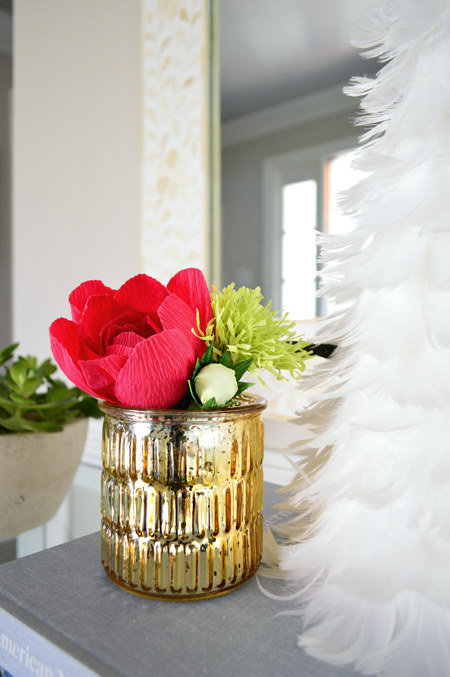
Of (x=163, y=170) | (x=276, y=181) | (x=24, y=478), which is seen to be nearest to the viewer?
(x=24, y=478)

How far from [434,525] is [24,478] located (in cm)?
39

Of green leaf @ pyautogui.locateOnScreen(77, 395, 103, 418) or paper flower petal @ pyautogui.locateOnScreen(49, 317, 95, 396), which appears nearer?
paper flower petal @ pyautogui.locateOnScreen(49, 317, 95, 396)

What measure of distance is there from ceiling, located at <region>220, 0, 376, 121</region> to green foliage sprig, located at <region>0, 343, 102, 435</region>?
48 cm

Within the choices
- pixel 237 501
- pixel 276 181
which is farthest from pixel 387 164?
pixel 276 181

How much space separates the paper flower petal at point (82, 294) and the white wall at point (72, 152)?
Answer: 0.56m

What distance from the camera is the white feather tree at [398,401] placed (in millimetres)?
239

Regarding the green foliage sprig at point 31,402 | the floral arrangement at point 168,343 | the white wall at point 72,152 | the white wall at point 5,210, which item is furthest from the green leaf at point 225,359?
the white wall at point 5,210

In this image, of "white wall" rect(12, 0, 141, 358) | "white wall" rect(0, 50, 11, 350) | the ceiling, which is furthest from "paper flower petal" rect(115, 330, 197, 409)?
"white wall" rect(0, 50, 11, 350)

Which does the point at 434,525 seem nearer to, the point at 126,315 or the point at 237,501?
the point at 237,501

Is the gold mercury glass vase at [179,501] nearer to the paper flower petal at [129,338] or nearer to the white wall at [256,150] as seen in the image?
the paper flower petal at [129,338]

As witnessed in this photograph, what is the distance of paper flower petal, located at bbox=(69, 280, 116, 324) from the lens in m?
Result: 0.29

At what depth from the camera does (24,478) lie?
459 millimetres

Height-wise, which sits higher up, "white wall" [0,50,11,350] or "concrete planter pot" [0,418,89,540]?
"white wall" [0,50,11,350]

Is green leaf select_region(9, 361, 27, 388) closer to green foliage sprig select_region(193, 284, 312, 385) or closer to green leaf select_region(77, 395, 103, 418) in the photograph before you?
green leaf select_region(77, 395, 103, 418)
